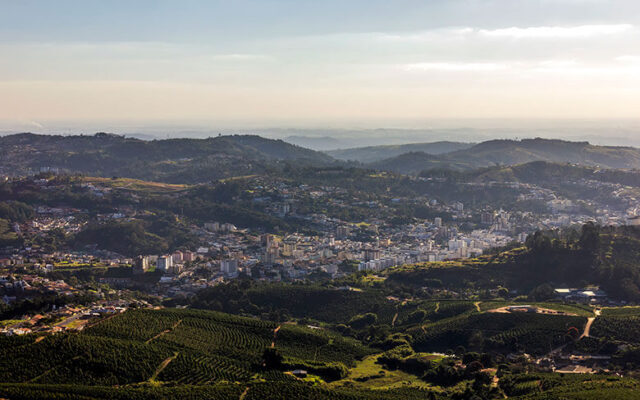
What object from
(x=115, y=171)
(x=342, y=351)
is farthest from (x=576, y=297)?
(x=115, y=171)

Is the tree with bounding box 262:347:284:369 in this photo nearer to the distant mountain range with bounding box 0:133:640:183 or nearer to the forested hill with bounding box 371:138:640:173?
the distant mountain range with bounding box 0:133:640:183

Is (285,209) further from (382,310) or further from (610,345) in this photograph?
(610,345)

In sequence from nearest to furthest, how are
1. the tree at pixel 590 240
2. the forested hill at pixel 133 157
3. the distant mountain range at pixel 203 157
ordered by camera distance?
1. the tree at pixel 590 240
2. the forested hill at pixel 133 157
3. the distant mountain range at pixel 203 157

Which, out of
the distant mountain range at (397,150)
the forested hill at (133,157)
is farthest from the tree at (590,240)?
the distant mountain range at (397,150)

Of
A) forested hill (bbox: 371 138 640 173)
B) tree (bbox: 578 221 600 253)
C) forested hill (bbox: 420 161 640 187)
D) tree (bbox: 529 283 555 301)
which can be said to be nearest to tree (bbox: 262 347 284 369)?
tree (bbox: 529 283 555 301)

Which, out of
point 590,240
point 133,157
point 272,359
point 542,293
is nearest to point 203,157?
point 133,157

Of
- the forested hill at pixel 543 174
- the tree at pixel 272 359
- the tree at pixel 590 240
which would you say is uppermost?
the forested hill at pixel 543 174

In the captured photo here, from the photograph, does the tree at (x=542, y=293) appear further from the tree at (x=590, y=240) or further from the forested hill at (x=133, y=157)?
the forested hill at (x=133, y=157)
